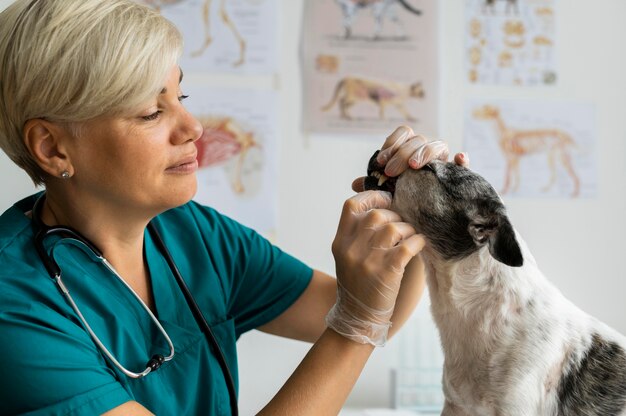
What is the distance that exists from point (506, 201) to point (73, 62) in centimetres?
167

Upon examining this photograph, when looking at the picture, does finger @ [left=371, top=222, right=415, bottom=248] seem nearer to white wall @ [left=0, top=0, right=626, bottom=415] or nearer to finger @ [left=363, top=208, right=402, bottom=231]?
finger @ [left=363, top=208, right=402, bottom=231]

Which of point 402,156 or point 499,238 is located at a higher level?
point 402,156

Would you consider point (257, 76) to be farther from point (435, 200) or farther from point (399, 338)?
point (435, 200)

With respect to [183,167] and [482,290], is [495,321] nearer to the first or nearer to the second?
[482,290]

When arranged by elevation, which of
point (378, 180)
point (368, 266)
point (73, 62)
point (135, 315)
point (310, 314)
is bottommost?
point (310, 314)

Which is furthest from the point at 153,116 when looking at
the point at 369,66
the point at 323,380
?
the point at 369,66

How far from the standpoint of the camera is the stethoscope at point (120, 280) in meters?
1.04

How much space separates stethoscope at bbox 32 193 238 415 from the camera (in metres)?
1.04

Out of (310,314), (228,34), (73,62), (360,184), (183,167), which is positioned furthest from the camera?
(228,34)

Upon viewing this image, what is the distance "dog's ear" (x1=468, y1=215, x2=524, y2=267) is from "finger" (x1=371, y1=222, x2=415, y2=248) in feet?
0.39

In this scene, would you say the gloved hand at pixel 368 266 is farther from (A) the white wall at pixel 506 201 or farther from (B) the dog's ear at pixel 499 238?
(A) the white wall at pixel 506 201

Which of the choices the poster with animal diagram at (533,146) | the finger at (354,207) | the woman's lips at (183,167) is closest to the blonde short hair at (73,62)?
the woman's lips at (183,167)

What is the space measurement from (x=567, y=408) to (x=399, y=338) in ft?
4.04

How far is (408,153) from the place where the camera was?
110 centimetres
